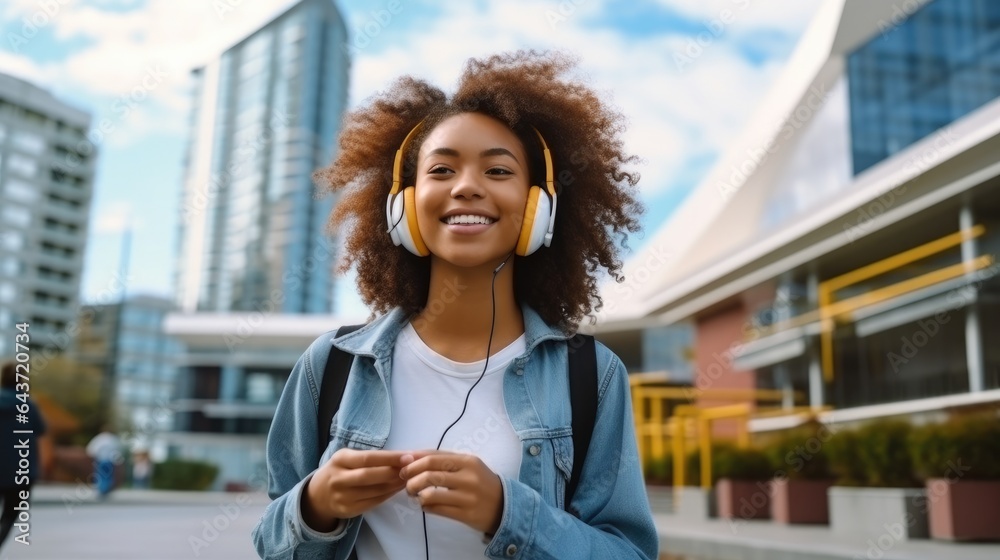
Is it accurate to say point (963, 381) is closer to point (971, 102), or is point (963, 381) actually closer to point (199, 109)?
point (971, 102)

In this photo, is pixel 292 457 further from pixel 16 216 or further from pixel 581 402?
pixel 16 216

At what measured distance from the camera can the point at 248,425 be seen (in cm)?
4853

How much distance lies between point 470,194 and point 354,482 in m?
0.57

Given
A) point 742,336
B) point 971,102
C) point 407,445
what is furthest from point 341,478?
point 742,336

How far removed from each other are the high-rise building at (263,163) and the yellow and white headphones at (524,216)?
89.8m

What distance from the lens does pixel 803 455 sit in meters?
9.95

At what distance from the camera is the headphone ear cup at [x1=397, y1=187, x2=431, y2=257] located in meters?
1.73

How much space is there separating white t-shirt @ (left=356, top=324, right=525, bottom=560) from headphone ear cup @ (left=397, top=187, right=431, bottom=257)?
18cm

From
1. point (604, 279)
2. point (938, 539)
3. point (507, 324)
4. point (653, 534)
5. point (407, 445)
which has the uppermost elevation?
point (604, 279)

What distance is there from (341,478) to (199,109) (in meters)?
118

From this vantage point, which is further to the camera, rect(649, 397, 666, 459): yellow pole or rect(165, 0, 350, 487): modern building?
rect(165, 0, 350, 487): modern building

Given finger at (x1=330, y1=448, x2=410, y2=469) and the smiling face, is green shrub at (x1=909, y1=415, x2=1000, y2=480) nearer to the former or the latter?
the smiling face

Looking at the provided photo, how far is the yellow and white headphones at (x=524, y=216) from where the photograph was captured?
5.60 feet

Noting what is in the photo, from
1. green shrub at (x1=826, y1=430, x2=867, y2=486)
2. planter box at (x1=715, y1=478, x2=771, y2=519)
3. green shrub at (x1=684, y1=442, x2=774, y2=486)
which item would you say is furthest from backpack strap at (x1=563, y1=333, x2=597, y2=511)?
planter box at (x1=715, y1=478, x2=771, y2=519)
